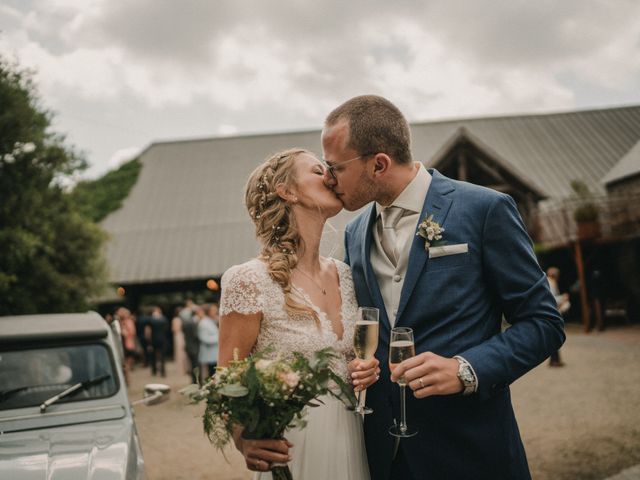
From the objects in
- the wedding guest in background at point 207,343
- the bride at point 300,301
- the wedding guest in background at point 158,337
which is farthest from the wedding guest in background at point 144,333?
the bride at point 300,301

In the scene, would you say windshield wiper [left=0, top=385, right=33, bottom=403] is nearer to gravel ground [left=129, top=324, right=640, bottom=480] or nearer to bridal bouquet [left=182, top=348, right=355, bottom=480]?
bridal bouquet [left=182, top=348, right=355, bottom=480]

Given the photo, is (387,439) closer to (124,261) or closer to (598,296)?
(598,296)

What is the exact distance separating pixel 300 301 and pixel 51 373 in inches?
84.6

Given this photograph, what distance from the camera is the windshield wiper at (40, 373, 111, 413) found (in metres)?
3.57

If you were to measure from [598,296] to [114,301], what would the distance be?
19655mm

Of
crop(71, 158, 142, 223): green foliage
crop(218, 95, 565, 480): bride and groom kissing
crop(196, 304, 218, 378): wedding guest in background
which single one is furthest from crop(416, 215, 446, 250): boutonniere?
crop(71, 158, 142, 223): green foliage

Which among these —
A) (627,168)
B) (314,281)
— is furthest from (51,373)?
(627,168)

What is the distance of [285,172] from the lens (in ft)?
9.87

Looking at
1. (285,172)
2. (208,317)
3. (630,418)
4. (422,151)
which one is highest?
(422,151)

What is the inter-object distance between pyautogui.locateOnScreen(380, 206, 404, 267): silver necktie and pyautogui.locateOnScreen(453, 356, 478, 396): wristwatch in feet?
2.09

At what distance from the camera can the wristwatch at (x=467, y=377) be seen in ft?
7.27

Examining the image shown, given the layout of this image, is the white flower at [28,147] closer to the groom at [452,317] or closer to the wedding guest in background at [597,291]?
the groom at [452,317]

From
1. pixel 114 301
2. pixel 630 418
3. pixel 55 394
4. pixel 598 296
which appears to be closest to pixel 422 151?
pixel 598 296

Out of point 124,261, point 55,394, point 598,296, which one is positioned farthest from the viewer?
point 124,261
